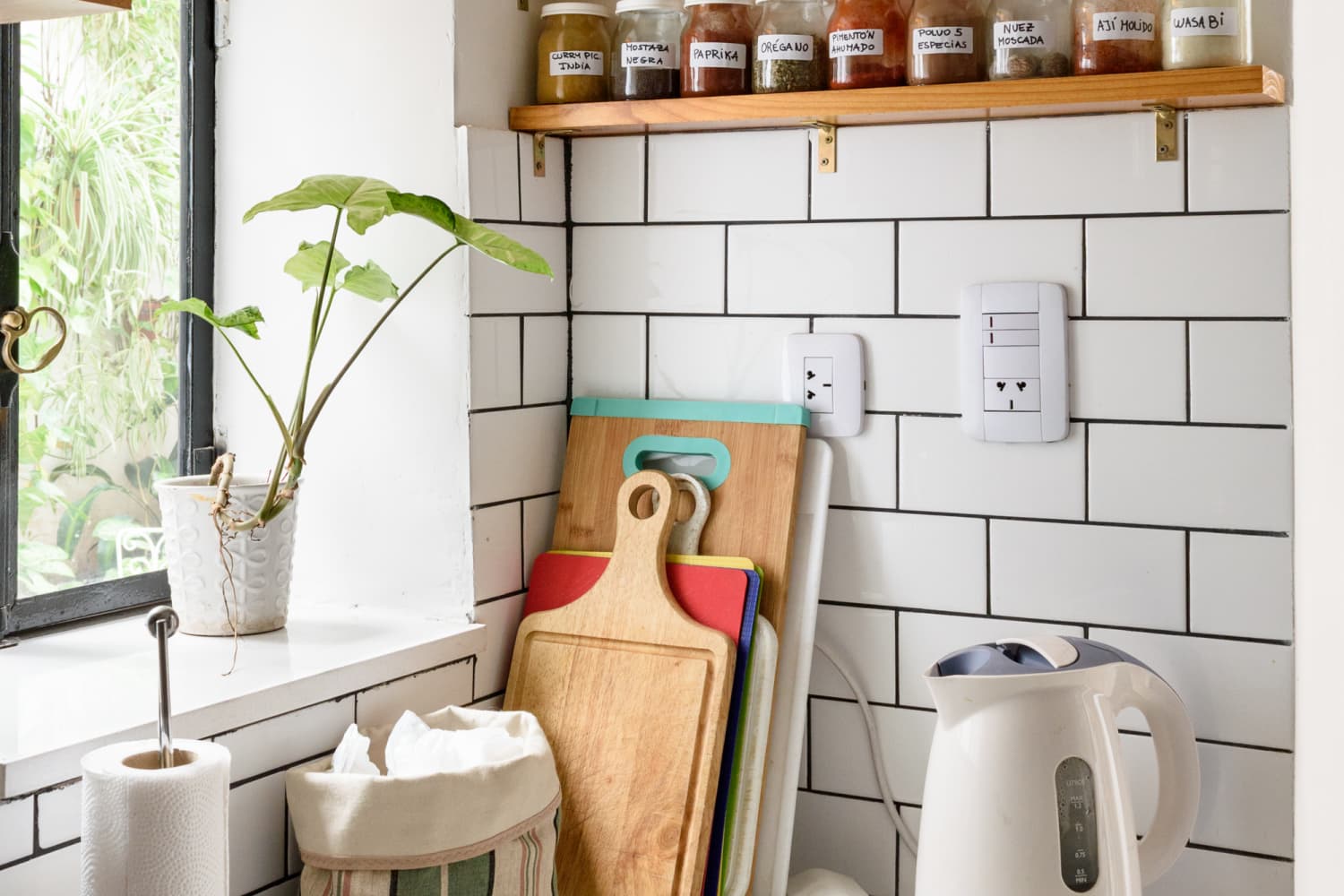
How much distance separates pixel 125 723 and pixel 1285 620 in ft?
3.57

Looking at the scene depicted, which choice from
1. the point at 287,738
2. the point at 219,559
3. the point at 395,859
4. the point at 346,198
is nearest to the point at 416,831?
the point at 395,859

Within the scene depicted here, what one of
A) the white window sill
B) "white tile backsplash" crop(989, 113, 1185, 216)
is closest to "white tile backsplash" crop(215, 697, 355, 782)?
the white window sill

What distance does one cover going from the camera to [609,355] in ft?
5.00

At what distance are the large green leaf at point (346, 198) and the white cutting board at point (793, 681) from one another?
0.55 metres

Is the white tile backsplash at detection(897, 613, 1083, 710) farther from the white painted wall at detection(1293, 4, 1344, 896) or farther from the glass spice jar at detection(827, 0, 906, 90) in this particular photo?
the white painted wall at detection(1293, 4, 1344, 896)

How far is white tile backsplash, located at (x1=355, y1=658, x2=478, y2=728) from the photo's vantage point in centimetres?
127

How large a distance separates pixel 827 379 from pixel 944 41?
1.25 feet

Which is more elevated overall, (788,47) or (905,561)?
(788,47)

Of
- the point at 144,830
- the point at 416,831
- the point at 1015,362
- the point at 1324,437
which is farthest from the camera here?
the point at 1015,362

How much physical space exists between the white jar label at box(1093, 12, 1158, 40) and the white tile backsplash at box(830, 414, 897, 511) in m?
0.45

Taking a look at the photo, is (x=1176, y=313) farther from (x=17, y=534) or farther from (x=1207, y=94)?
(x=17, y=534)

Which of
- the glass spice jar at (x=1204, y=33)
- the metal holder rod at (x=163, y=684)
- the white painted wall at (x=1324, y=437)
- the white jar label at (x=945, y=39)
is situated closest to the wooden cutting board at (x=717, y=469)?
the white jar label at (x=945, y=39)

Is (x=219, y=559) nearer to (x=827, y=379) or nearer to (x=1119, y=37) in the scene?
(x=827, y=379)

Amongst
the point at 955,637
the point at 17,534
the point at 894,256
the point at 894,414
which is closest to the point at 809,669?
the point at 955,637
